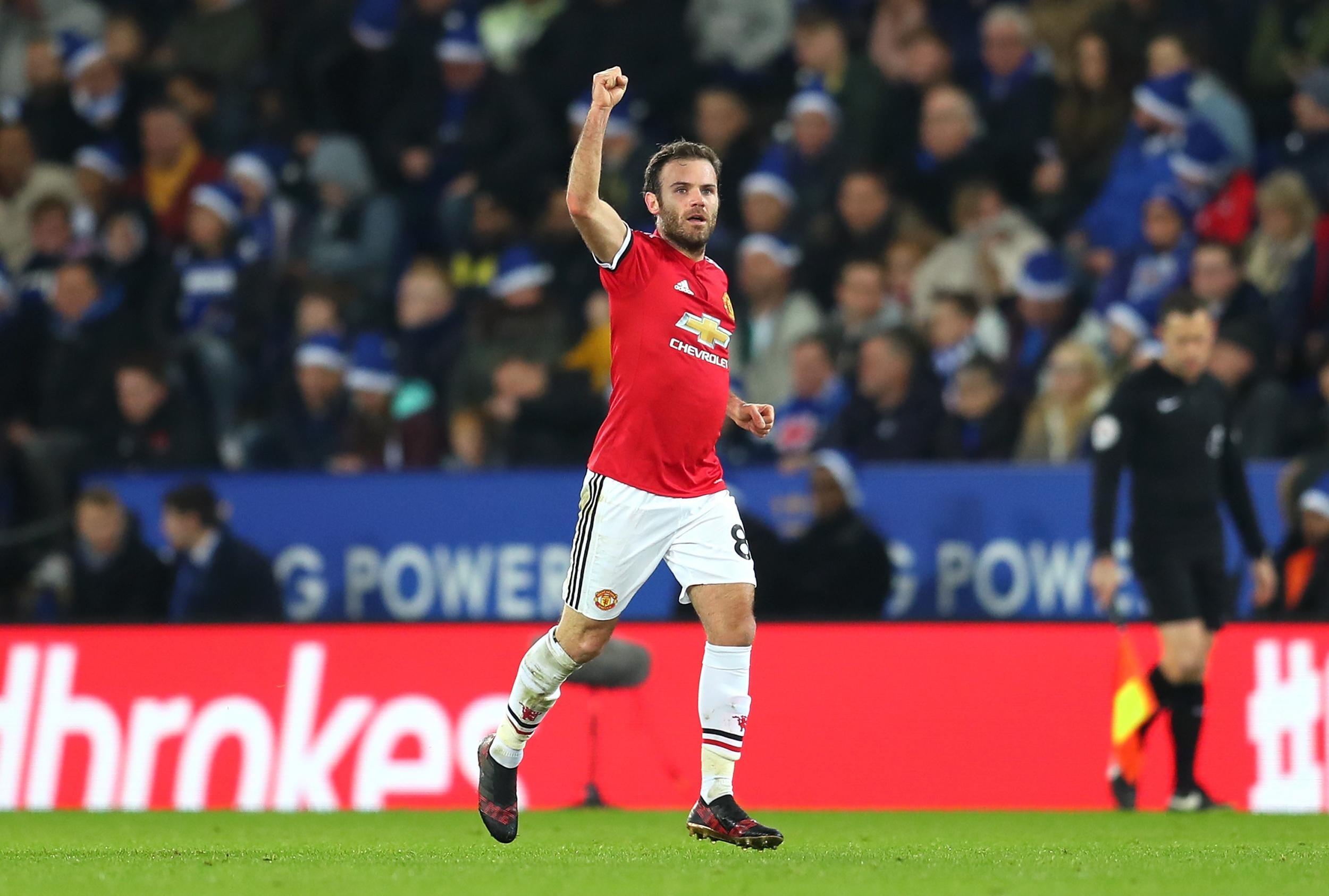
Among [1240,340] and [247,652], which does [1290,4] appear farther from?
[247,652]

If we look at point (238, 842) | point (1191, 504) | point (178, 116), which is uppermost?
point (178, 116)

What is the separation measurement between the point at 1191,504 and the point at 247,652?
16.9ft

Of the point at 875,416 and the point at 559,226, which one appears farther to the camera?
the point at 559,226

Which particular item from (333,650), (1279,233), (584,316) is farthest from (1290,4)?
(333,650)

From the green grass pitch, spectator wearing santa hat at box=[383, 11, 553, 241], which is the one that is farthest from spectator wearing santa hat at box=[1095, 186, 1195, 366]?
spectator wearing santa hat at box=[383, 11, 553, 241]

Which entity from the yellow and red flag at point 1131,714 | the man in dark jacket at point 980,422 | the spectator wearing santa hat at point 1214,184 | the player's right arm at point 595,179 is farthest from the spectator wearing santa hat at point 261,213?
the player's right arm at point 595,179

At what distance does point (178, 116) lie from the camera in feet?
56.9

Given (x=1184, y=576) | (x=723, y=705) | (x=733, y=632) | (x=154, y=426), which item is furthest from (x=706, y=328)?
(x=154, y=426)

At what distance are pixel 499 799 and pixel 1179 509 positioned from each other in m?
4.32

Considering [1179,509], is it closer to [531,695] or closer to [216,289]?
[531,695]

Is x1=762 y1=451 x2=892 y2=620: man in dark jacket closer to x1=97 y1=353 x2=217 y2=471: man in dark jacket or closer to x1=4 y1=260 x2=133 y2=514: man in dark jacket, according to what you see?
x1=97 y1=353 x2=217 y2=471: man in dark jacket

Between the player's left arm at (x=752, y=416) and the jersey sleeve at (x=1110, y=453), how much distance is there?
3.29 m

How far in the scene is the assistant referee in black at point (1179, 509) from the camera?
10305 millimetres

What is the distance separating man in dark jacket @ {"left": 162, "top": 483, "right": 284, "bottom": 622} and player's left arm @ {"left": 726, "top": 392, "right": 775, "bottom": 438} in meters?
5.88
